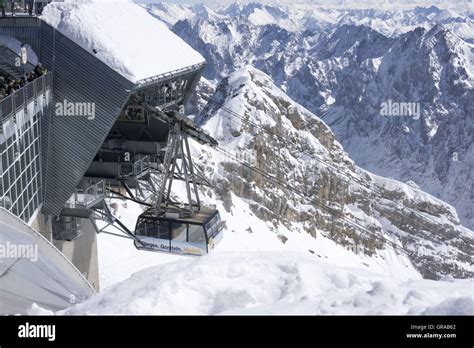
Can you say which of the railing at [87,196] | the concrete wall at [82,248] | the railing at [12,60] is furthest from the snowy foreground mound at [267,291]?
the concrete wall at [82,248]

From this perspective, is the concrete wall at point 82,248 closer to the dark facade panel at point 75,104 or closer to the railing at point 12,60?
the dark facade panel at point 75,104

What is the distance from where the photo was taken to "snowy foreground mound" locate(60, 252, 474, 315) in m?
15.1

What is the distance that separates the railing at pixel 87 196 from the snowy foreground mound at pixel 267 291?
18920 millimetres

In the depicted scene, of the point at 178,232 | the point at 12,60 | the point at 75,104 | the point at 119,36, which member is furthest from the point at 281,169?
the point at 12,60

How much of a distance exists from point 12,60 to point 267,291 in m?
22.4

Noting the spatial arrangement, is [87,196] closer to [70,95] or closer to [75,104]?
[75,104]

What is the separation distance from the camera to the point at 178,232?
115 ft

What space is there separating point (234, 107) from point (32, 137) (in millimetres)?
150592

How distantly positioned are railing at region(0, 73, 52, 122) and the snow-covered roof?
266cm

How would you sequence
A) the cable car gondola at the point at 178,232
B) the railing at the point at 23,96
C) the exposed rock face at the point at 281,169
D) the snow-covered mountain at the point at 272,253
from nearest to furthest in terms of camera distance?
1. the snow-covered mountain at the point at 272,253
2. the railing at the point at 23,96
3. the cable car gondola at the point at 178,232
4. the exposed rock face at the point at 281,169

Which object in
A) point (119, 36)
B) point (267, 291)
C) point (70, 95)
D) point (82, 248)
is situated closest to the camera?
point (267, 291)

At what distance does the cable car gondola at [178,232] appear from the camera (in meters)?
34.6

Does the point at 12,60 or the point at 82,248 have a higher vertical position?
the point at 12,60

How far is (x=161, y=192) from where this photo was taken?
36406mm
